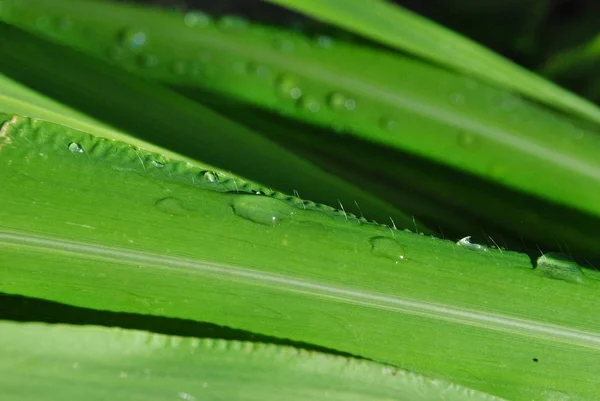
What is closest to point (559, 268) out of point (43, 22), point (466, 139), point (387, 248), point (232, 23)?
point (387, 248)

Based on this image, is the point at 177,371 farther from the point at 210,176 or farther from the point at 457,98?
the point at 457,98

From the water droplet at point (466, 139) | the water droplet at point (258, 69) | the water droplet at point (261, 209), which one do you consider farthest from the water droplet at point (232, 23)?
the water droplet at point (261, 209)

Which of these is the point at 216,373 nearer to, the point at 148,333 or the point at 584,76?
the point at 148,333

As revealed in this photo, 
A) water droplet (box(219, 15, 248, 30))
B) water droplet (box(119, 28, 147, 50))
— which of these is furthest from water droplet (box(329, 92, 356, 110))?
water droplet (box(119, 28, 147, 50))

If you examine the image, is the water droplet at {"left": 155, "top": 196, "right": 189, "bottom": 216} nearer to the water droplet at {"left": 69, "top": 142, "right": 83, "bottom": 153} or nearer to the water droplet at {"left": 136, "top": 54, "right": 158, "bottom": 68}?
the water droplet at {"left": 69, "top": 142, "right": 83, "bottom": 153}

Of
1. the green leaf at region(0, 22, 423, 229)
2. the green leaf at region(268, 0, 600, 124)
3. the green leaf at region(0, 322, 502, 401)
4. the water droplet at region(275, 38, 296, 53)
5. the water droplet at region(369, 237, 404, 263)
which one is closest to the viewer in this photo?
the green leaf at region(0, 322, 502, 401)

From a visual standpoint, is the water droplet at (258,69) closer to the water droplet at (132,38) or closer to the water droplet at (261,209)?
the water droplet at (132,38)

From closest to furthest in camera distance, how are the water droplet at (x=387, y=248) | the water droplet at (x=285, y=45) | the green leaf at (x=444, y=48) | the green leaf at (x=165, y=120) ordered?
1. the water droplet at (x=387, y=248)
2. the green leaf at (x=165, y=120)
3. the green leaf at (x=444, y=48)
4. the water droplet at (x=285, y=45)
